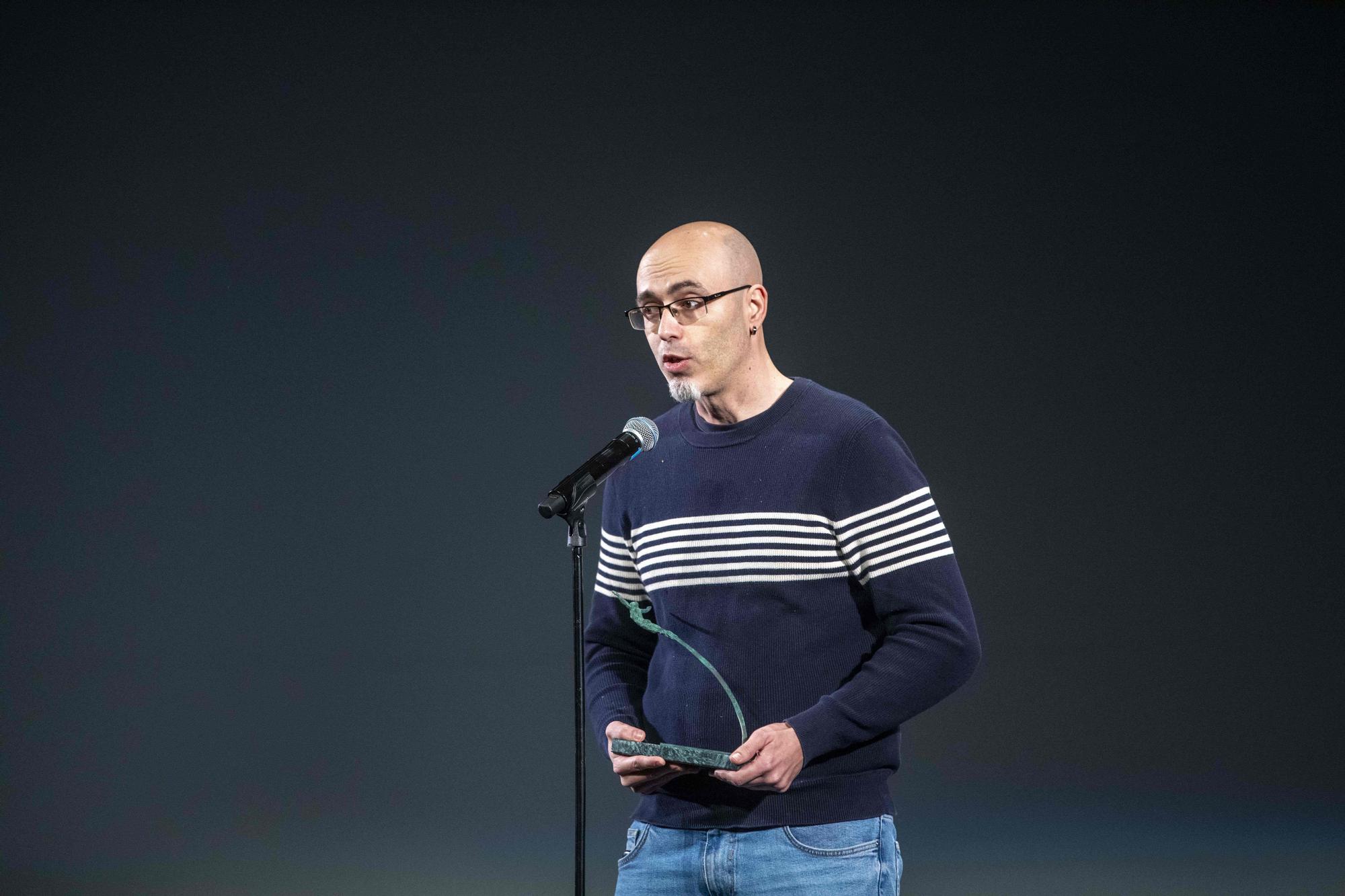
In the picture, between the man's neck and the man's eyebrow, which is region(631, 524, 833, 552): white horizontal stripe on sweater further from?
the man's eyebrow

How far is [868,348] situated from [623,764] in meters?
2.24

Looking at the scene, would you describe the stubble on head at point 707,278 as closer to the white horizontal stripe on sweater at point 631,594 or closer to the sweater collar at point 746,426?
the sweater collar at point 746,426

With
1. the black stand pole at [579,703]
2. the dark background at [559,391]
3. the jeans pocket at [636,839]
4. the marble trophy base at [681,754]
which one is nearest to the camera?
the black stand pole at [579,703]

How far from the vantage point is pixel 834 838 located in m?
1.55

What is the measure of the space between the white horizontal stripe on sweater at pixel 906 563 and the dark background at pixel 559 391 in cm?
193

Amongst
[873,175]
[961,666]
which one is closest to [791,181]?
[873,175]

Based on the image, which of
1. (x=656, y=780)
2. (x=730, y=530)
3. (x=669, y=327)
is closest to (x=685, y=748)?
(x=656, y=780)

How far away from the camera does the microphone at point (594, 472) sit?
4.50ft

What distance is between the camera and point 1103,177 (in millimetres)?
3537

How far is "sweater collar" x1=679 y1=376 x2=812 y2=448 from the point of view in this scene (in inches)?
67.9

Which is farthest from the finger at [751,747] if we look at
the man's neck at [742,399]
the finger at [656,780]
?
the man's neck at [742,399]

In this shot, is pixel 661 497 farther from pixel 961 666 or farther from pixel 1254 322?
pixel 1254 322

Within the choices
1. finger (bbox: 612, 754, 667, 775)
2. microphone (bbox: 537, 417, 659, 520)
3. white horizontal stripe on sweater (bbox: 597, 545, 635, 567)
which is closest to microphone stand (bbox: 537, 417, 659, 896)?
microphone (bbox: 537, 417, 659, 520)

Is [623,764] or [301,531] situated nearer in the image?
[623,764]
